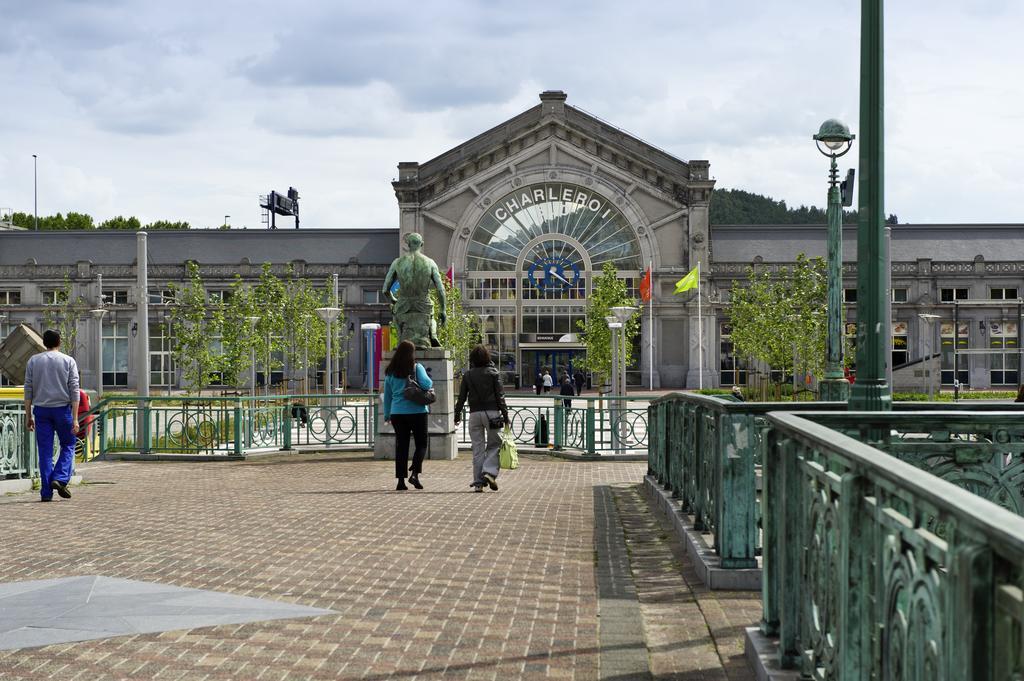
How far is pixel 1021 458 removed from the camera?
4738mm

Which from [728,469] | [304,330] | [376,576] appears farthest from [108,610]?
[304,330]

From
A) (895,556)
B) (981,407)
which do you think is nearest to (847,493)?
(895,556)

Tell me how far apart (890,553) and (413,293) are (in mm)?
16349

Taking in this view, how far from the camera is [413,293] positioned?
63.0ft

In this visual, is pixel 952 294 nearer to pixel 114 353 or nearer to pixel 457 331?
pixel 457 331

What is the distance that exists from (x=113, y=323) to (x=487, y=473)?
201ft

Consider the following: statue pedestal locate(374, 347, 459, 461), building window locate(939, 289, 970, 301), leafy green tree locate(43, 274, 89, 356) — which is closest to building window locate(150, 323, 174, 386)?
leafy green tree locate(43, 274, 89, 356)

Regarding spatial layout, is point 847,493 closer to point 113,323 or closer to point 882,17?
point 882,17

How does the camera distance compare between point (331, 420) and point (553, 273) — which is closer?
point (331, 420)

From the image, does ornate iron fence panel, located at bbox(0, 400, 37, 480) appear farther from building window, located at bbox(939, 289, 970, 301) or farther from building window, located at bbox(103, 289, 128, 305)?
building window, located at bbox(939, 289, 970, 301)

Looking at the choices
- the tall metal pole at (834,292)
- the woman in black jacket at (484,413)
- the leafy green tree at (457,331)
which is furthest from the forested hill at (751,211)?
the woman in black jacket at (484,413)

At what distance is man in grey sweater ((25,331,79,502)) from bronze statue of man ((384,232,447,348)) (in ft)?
24.1

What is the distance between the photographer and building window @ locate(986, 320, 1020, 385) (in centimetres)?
6397

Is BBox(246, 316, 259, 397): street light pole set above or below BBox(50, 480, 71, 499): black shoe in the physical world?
above
